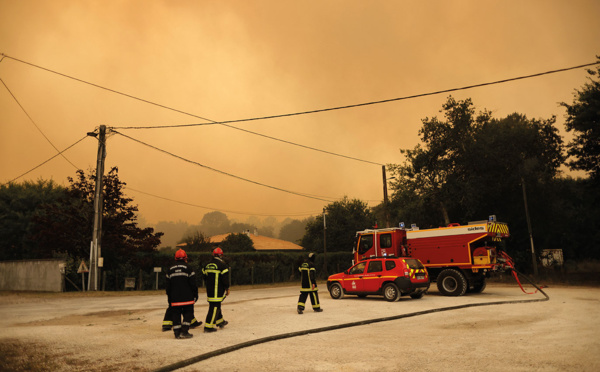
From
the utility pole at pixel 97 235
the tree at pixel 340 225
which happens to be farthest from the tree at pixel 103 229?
the tree at pixel 340 225

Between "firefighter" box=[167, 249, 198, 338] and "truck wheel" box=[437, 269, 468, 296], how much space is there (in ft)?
40.4

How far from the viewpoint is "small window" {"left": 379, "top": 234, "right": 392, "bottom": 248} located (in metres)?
19.2

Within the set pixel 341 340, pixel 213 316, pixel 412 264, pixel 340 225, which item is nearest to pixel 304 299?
pixel 213 316

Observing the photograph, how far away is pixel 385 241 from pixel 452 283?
3.28m

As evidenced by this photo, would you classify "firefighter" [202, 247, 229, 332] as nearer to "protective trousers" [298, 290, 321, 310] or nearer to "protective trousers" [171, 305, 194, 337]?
"protective trousers" [171, 305, 194, 337]

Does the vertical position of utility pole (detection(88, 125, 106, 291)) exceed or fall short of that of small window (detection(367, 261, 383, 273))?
it exceeds it

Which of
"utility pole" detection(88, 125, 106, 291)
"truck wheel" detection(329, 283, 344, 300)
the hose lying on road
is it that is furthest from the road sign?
the hose lying on road

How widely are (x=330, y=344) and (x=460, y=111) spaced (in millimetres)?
29910

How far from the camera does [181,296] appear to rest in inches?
348

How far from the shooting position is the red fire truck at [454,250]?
57.9 ft

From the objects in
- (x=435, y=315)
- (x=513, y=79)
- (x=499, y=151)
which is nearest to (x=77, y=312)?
(x=435, y=315)

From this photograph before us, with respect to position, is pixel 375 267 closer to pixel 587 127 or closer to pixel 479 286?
pixel 479 286

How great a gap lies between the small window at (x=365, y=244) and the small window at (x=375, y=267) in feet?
9.78

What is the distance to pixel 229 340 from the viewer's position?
8.35 metres
